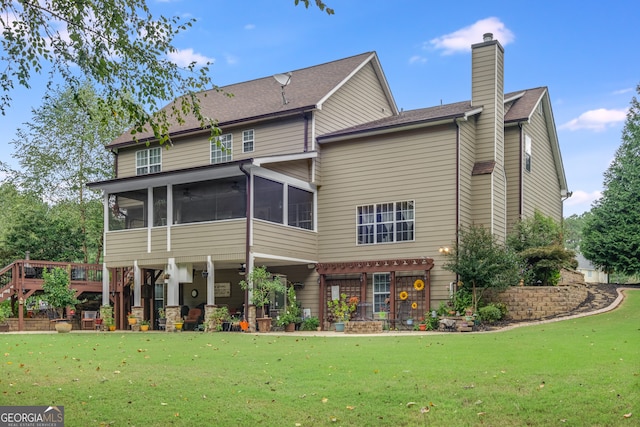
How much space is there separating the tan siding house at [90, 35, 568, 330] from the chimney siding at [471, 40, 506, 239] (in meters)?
0.04

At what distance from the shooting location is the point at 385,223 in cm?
2408

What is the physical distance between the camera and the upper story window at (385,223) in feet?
77.5

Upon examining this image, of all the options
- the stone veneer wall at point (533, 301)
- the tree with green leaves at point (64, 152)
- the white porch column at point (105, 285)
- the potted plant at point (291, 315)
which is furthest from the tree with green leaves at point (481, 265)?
the tree with green leaves at point (64, 152)

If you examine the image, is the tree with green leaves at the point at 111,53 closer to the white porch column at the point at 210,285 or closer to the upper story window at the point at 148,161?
the white porch column at the point at 210,285

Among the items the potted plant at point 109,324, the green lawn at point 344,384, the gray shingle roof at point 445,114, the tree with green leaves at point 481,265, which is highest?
the gray shingle roof at point 445,114

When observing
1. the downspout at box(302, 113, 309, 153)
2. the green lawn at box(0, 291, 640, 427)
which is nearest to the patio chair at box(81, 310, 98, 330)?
the downspout at box(302, 113, 309, 153)

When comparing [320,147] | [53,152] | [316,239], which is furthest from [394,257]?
[53,152]

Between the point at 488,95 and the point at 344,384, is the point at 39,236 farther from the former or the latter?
the point at 344,384

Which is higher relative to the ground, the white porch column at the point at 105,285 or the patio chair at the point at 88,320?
the white porch column at the point at 105,285

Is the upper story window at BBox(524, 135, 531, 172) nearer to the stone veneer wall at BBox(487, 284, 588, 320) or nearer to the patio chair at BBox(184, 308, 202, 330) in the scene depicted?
the stone veneer wall at BBox(487, 284, 588, 320)

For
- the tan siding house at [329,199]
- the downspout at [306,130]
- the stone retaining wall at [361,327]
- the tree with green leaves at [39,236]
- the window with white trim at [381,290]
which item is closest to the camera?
the stone retaining wall at [361,327]

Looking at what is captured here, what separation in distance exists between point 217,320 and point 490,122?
11.3 metres

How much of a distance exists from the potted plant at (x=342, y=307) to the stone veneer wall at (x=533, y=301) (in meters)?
4.41

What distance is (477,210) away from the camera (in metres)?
23.6
